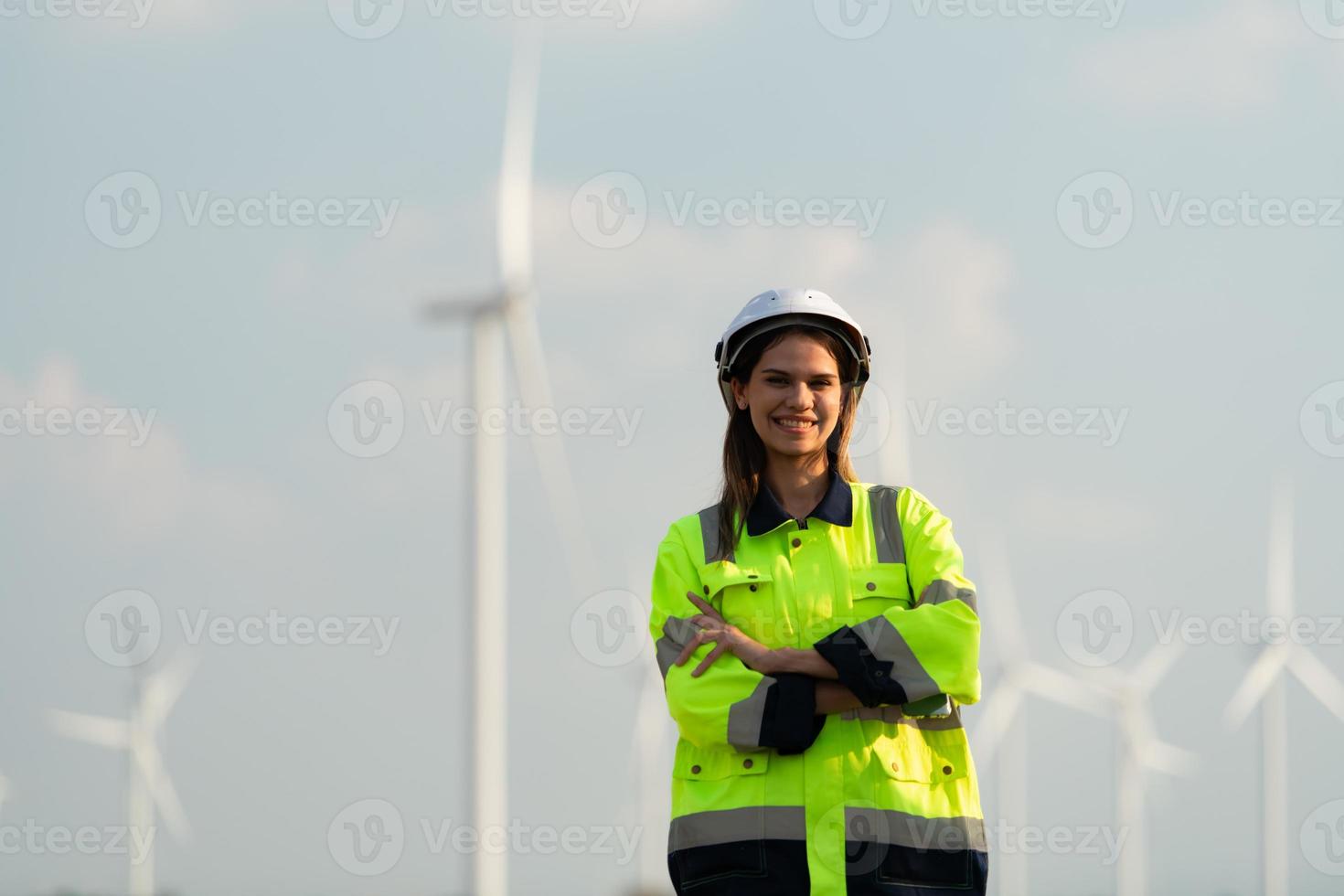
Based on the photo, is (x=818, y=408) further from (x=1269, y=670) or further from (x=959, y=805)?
(x=1269, y=670)

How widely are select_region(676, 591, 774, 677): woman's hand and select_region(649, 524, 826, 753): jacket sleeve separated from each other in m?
0.02

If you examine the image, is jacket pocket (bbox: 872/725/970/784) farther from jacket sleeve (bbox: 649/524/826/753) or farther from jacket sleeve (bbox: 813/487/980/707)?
jacket sleeve (bbox: 649/524/826/753)

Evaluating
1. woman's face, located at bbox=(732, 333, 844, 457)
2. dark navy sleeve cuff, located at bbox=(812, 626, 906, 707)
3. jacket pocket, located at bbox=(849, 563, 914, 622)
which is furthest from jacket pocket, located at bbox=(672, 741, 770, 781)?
woman's face, located at bbox=(732, 333, 844, 457)

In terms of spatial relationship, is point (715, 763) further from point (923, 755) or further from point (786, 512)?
point (786, 512)

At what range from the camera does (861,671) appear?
6.35 m

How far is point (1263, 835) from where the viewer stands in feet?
123

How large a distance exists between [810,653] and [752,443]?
0.96 metres

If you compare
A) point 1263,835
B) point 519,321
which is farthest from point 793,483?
point 1263,835

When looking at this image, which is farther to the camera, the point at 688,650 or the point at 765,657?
the point at 688,650

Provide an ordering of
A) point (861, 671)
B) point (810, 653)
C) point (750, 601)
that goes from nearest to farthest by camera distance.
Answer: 1. point (861, 671)
2. point (810, 653)
3. point (750, 601)

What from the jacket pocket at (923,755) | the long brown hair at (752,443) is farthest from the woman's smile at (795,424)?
the jacket pocket at (923,755)

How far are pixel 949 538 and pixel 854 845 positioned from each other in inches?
A: 46.3

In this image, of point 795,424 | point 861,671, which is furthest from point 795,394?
point 861,671

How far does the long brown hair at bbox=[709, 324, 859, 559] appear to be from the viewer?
6891 mm
